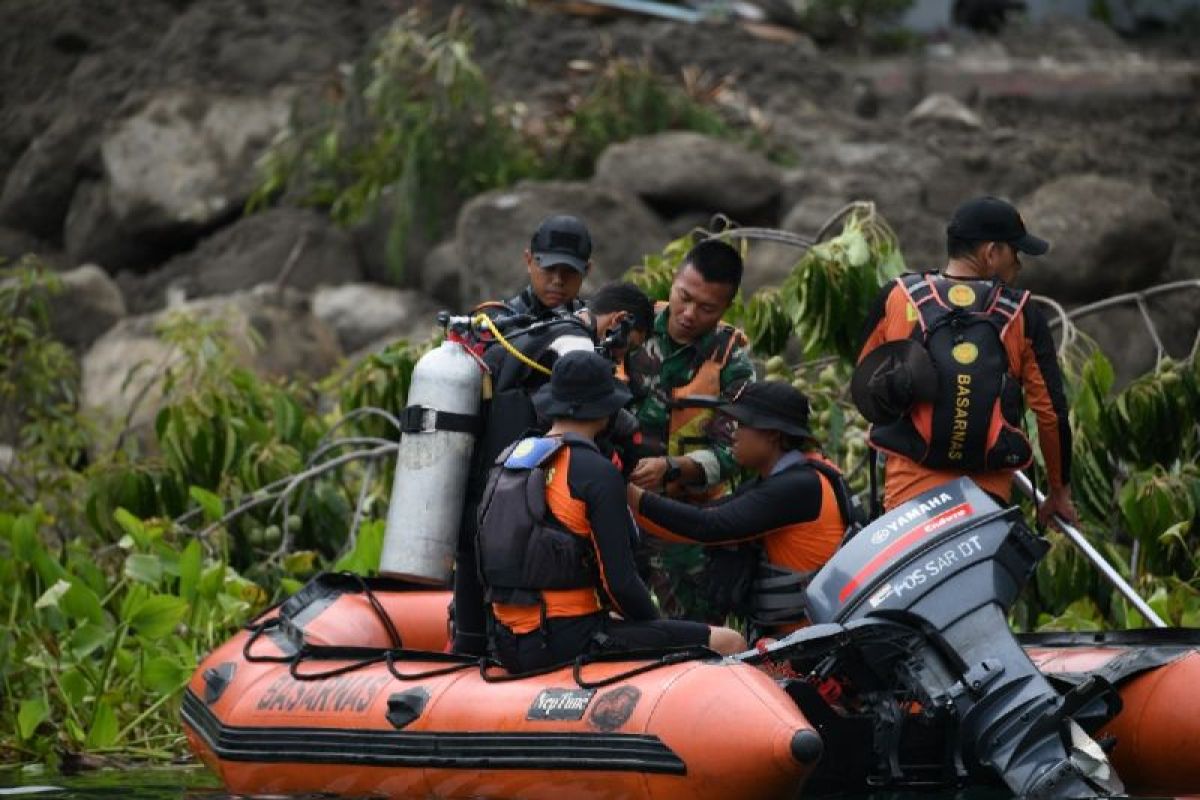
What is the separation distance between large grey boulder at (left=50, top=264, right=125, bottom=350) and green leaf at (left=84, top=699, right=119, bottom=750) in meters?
6.74

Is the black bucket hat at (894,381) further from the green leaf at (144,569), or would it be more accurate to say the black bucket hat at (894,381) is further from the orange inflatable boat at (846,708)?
Answer: the green leaf at (144,569)

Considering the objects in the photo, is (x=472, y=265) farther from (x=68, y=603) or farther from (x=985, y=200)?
(x=985, y=200)

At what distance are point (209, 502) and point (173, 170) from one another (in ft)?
25.3

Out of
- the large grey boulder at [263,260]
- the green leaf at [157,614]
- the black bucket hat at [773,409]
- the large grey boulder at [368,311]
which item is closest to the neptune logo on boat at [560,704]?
the black bucket hat at [773,409]

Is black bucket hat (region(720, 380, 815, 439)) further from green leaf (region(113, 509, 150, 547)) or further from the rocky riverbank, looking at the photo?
the rocky riverbank

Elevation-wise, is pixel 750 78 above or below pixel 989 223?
below

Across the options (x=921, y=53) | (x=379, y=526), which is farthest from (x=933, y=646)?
(x=921, y=53)

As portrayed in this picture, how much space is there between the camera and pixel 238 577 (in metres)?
9.73

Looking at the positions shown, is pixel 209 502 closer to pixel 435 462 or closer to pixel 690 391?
pixel 435 462

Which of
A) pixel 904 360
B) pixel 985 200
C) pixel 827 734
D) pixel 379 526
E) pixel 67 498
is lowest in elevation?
pixel 67 498

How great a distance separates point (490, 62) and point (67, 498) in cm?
683

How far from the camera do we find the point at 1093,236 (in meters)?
12.9

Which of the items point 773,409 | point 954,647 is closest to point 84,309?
point 773,409

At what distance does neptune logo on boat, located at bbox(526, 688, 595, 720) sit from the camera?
6.66m
